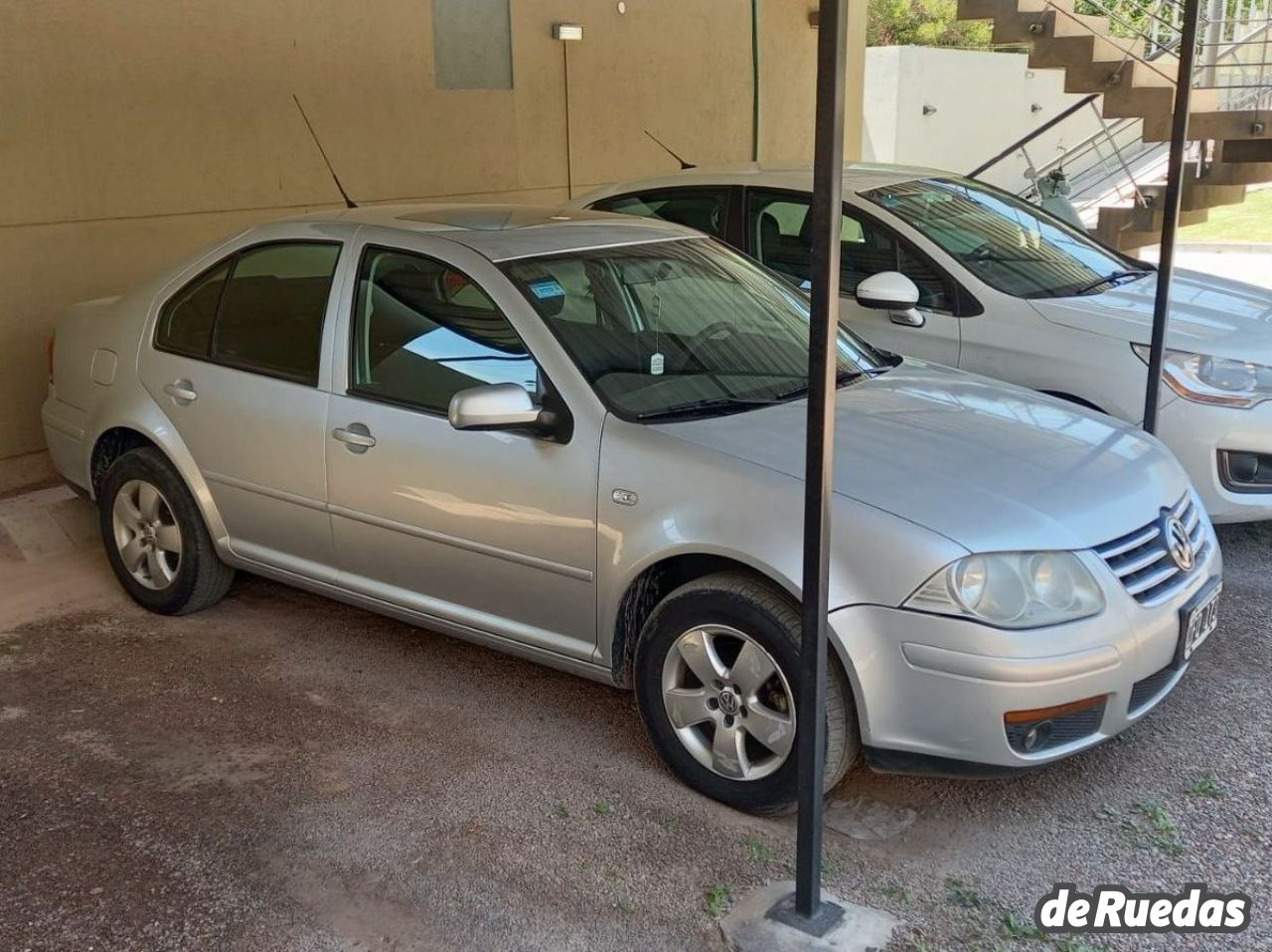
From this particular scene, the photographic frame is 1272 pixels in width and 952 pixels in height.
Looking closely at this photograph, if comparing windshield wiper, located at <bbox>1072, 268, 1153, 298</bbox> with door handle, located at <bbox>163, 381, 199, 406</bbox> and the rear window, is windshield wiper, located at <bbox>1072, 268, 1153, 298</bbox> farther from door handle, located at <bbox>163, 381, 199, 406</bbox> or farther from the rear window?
door handle, located at <bbox>163, 381, 199, 406</bbox>

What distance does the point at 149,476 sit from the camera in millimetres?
4996

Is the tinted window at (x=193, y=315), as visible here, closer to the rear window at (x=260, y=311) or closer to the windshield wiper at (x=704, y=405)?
the rear window at (x=260, y=311)

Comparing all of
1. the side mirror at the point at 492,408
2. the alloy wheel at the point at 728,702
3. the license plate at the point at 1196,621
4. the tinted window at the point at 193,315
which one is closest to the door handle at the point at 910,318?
the license plate at the point at 1196,621

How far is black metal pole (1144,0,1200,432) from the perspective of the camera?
15.8ft

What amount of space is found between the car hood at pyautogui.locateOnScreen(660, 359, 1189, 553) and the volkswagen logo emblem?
0.06m

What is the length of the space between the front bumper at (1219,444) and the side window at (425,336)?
8.97 feet

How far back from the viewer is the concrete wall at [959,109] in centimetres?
2070

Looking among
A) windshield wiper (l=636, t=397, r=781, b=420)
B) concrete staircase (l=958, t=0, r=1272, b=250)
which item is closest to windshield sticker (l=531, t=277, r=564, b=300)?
windshield wiper (l=636, t=397, r=781, b=420)

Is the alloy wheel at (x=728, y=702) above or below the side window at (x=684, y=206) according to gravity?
below

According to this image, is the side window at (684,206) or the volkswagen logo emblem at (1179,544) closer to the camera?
the volkswagen logo emblem at (1179,544)

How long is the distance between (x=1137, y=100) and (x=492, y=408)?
330 inches

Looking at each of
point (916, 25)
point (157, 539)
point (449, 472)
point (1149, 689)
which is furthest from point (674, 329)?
point (916, 25)

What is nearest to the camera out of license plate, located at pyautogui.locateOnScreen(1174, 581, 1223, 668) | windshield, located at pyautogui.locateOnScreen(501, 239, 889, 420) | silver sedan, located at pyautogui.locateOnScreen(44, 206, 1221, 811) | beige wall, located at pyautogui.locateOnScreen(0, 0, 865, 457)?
silver sedan, located at pyautogui.locateOnScreen(44, 206, 1221, 811)

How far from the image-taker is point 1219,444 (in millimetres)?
5230
